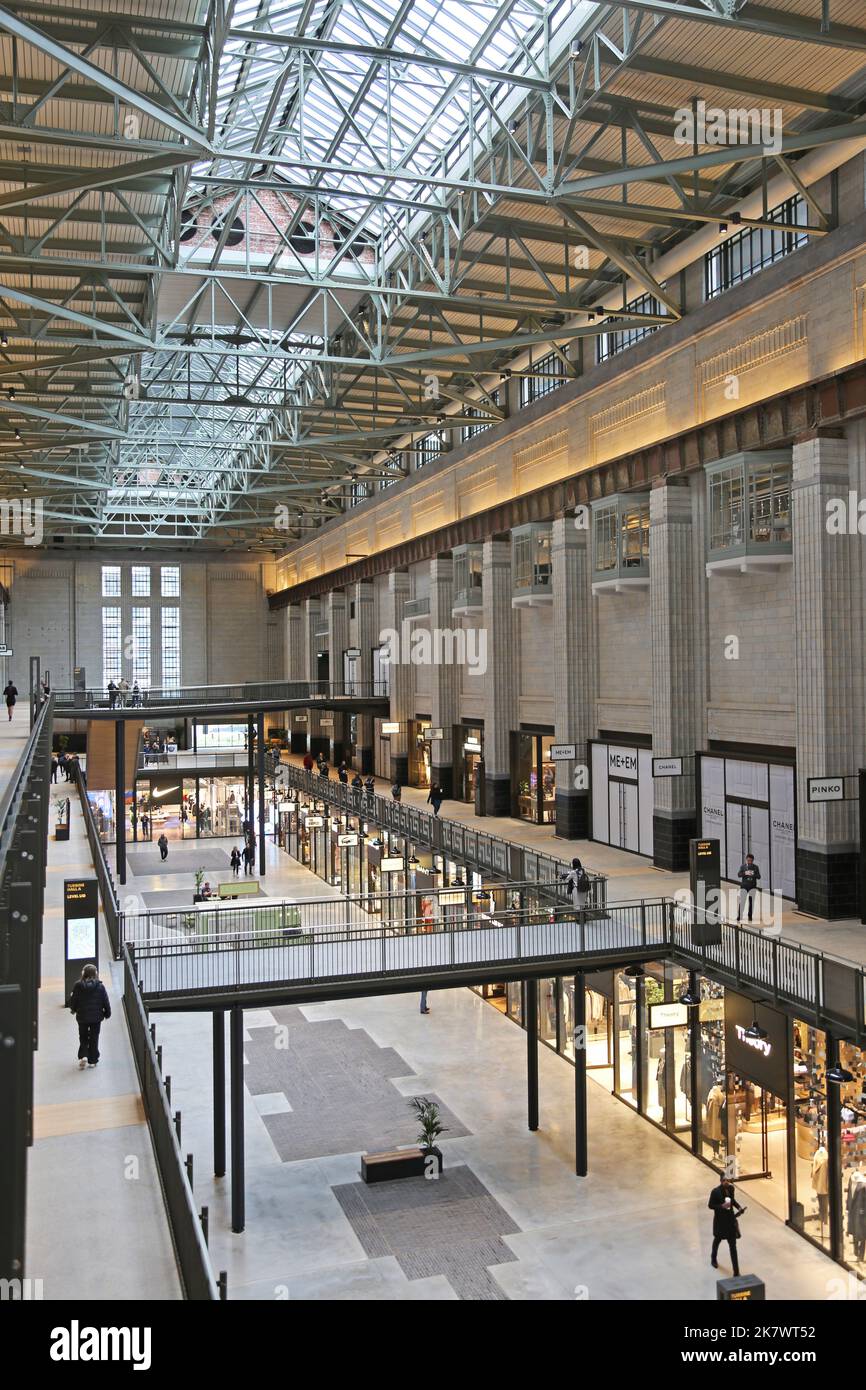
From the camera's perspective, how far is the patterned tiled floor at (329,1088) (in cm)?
1953

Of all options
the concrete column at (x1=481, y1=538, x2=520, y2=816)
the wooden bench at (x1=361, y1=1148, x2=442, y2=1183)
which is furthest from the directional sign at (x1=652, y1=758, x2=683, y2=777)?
the concrete column at (x1=481, y1=538, x2=520, y2=816)

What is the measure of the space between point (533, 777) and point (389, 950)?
614 inches

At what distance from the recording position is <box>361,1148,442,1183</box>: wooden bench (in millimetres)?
17844

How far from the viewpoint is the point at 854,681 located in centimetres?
1925

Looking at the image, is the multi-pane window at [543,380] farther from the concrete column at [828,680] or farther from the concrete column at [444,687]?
the concrete column at [828,680]

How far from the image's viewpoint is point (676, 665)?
24.4 m

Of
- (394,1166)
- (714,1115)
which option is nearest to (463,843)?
(394,1166)

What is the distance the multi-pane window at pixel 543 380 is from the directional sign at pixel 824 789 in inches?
570

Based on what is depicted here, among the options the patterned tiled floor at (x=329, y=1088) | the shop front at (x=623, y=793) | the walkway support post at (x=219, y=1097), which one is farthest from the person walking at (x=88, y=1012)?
the shop front at (x=623, y=793)

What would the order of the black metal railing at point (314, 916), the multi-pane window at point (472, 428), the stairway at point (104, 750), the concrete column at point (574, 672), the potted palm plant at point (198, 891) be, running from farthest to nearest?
the stairway at point (104, 750), the multi-pane window at point (472, 428), the potted palm plant at point (198, 891), the concrete column at point (574, 672), the black metal railing at point (314, 916)

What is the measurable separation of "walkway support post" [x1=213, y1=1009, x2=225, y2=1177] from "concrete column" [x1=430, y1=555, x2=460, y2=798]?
21.0m

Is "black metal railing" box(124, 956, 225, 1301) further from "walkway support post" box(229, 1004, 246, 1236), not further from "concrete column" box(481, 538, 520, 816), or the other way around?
"concrete column" box(481, 538, 520, 816)

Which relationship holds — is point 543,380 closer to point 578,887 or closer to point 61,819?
→ point 578,887
